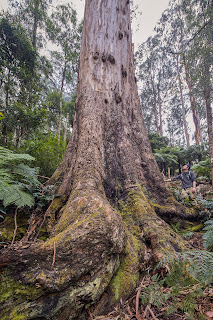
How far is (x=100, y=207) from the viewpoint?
1352 mm

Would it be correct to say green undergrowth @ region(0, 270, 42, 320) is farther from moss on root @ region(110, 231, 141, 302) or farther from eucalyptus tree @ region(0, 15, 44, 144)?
eucalyptus tree @ region(0, 15, 44, 144)

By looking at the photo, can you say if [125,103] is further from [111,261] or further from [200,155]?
[200,155]

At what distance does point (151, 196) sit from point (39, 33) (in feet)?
53.8

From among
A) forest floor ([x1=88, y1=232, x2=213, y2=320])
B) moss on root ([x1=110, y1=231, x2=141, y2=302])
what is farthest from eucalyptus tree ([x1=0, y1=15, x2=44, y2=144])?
forest floor ([x1=88, y1=232, x2=213, y2=320])

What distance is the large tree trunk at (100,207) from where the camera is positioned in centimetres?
94

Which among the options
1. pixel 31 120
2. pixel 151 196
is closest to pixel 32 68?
pixel 31 120

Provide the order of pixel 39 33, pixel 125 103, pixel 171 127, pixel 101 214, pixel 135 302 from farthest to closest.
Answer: pixel 171 127 < pixel 39 33 < pixel 125 103 < pixel 101 214 < pixel 135 302

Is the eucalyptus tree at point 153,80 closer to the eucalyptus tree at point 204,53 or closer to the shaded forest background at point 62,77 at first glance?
the shaded forest background at point 62,77

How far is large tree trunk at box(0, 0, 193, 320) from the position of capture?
943 millimetres

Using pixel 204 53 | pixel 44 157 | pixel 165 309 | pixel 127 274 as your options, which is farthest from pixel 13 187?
pixel 204 53

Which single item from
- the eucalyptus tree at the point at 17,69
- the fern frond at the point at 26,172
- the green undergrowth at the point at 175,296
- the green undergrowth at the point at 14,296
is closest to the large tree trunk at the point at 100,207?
the green undergrowth at the point at 14,296

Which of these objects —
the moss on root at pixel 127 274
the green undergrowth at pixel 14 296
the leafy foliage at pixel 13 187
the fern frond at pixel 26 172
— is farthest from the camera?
the fern frond at pixel 26 172

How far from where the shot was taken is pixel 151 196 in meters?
2.40

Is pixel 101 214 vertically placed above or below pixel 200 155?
below
